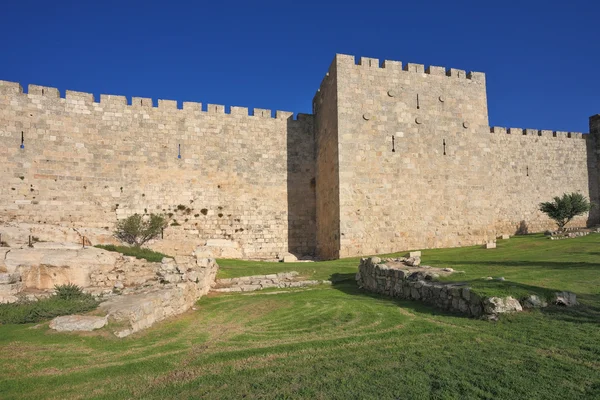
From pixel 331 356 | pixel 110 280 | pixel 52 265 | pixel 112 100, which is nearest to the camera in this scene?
pixel 331 356

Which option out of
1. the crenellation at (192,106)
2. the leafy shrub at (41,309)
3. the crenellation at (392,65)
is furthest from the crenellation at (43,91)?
the crenellation at (392,65)

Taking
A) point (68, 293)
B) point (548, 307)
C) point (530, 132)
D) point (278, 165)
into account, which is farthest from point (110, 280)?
point (530, 132)

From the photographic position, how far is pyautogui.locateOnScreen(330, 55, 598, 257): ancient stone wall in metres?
17.9

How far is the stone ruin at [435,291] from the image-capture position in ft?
21.1

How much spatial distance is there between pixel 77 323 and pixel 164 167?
13659 millimetres

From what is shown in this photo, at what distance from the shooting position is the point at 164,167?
19.1m

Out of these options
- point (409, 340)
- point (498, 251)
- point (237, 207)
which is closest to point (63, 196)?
point (237, 207)

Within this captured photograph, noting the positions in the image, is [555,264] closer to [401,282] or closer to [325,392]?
[401,282]

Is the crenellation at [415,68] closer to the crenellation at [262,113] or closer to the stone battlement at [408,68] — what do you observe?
the stone battlement at [408,68]

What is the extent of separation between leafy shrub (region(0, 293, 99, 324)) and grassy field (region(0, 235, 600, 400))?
0.34 meters

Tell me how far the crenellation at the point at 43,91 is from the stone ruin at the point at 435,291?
15.8m

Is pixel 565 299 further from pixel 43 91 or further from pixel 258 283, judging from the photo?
pixel 43 91

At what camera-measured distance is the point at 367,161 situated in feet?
59.7

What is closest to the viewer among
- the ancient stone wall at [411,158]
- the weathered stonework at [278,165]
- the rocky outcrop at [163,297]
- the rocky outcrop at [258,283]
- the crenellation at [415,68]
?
the rocky outcrop at [163,297]
